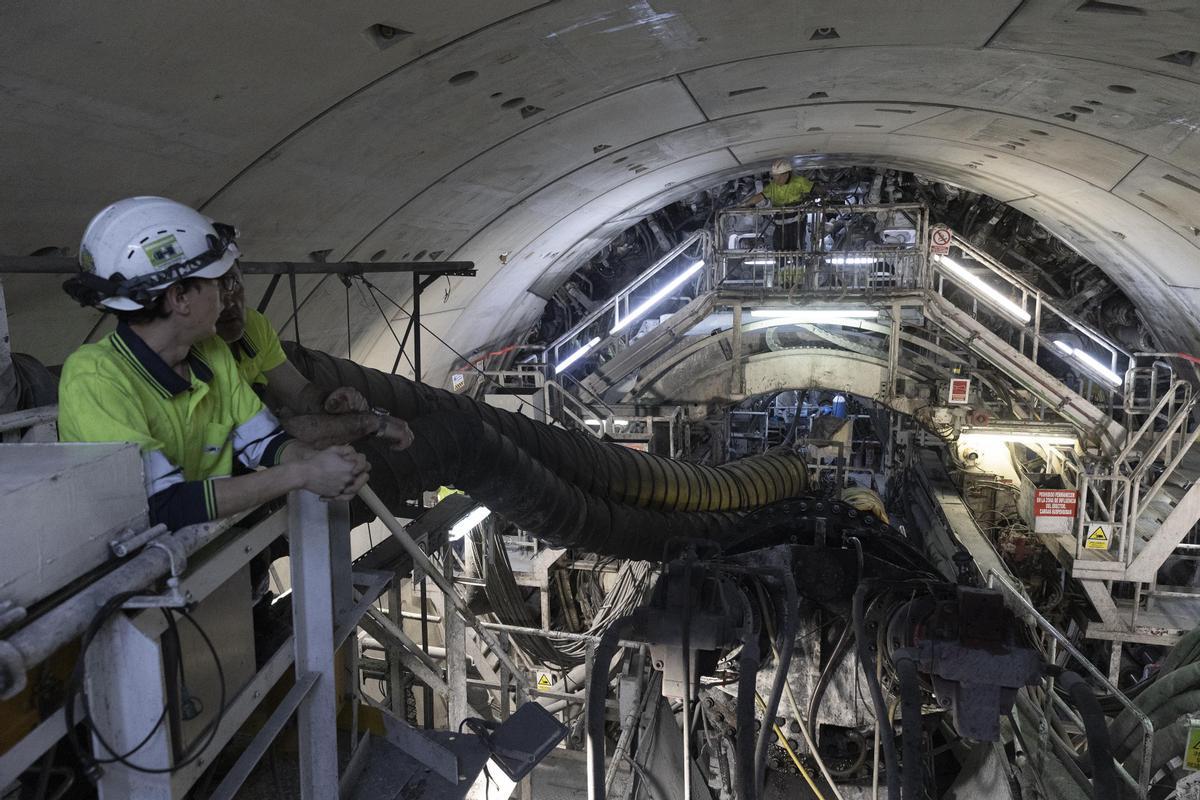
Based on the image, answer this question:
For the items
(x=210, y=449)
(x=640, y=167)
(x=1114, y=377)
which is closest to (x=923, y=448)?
(x=1114, y=377)

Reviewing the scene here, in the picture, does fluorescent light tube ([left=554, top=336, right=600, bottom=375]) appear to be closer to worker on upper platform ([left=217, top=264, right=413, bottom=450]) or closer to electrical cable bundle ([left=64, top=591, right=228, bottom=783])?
worker on upper platform ([left=217, top=264, right=413, bottom=450])

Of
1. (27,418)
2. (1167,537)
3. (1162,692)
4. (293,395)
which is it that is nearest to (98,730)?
(27,418)

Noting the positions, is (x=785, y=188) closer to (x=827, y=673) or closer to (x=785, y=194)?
(x=785, y=194)

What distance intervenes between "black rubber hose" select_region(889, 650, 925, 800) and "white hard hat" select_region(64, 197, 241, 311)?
252 cm

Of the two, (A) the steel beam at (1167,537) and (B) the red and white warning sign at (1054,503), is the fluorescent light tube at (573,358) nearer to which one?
(B) the red and white warning sign at (1054,503)

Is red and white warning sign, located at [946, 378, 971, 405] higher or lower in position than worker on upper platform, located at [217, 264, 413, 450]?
lower

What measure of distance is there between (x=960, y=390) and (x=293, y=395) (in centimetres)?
889

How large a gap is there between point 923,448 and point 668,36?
1154 centimetres

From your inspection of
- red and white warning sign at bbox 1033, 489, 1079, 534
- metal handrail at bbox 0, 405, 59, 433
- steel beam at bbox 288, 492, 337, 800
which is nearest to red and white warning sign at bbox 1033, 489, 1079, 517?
red and white warning sign at bbox 1033, 489, 1079, 534

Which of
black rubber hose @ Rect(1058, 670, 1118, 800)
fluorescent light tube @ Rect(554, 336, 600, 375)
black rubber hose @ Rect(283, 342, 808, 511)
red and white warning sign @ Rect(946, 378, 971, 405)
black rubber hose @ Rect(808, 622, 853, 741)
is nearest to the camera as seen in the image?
black rubber hose @ Rect(1058, 670, 1118, 800)

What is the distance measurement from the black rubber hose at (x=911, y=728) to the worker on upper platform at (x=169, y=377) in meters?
1.92

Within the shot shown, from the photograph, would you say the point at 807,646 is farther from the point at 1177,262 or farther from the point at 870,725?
the point at 1177,262

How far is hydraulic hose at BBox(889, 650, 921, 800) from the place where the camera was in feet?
8.86

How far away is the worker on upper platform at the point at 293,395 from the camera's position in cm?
267
